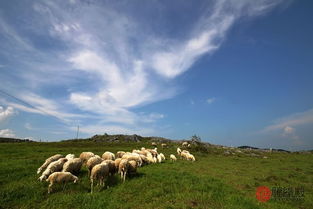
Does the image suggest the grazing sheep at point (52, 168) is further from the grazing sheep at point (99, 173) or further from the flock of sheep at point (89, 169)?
the grazing sheep at point (99, 173)

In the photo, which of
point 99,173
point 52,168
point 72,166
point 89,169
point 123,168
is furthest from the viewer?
point 89,169

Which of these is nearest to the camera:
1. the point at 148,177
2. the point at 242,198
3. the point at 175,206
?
the point at 175,206

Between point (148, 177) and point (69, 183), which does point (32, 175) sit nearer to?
point (69, 183)

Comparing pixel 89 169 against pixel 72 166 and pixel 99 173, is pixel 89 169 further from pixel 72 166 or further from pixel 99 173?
pixel 99 173

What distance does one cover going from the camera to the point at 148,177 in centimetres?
1623

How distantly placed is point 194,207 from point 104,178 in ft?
21.5

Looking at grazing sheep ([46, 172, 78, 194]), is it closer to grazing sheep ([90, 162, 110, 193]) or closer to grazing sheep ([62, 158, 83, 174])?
grazing sheep ([90, 162, 110, 193])

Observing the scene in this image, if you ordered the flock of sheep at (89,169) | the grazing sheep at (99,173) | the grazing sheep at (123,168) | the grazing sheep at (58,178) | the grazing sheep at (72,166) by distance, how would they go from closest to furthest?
the grazing sheep at (58,178), the flock of sheep at (89,169), the grazing sheep at (99,173), the grazing sheep at (72,166), the grazing sheep at (123,168)

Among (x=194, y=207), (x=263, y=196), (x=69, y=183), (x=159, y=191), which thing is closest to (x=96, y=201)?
(x=69, y=183)

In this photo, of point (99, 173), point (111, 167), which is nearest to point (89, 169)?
point (111, 167)

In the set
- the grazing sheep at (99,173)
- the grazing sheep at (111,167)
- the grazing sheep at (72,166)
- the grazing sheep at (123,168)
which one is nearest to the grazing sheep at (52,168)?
the grazing sheep at (72,166)

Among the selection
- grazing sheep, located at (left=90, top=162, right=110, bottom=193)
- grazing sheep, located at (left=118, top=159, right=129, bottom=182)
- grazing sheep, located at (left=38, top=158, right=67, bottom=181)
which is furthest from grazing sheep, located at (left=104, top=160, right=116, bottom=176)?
grazing sheep, located at (left=38, top=158, right=67, bottom=181)

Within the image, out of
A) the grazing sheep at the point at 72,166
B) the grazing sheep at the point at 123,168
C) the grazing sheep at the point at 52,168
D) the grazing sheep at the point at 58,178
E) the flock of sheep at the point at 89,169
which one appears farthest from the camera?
the grazing sheep at the point at 123,168

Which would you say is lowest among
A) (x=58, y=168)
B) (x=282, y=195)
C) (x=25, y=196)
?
(x=282, y=195)
